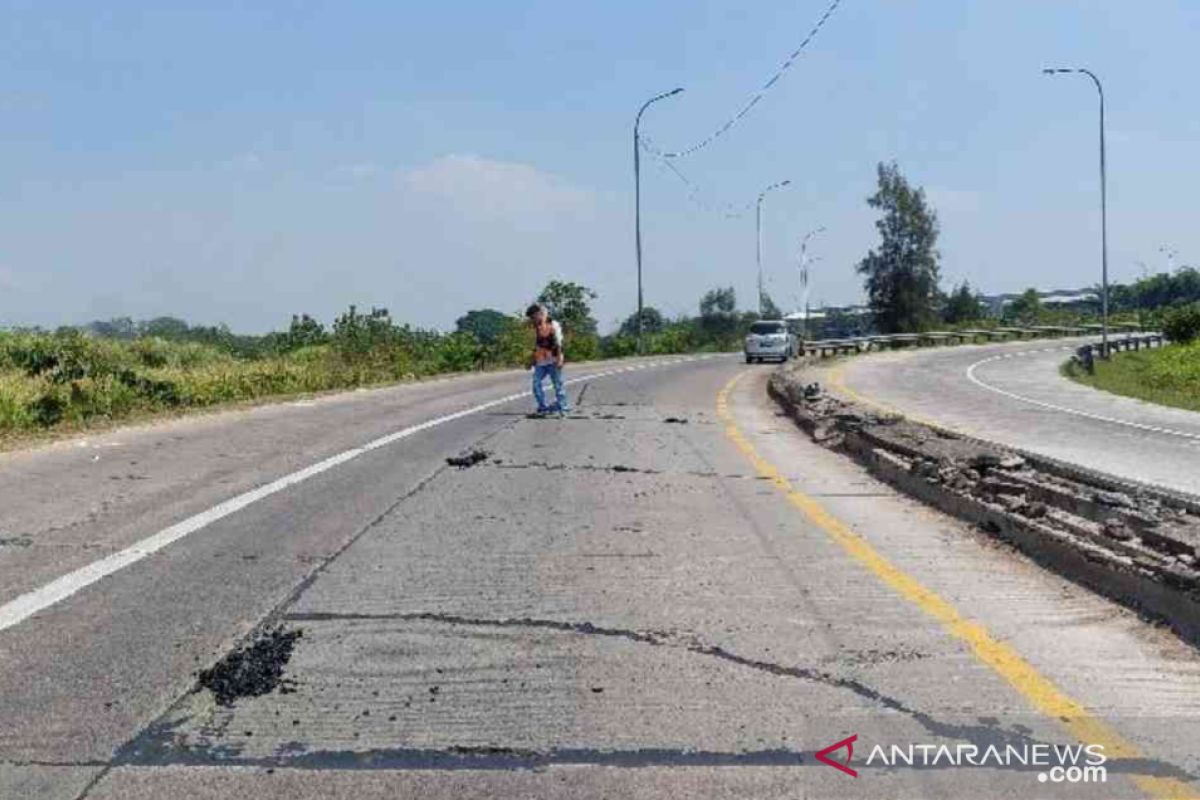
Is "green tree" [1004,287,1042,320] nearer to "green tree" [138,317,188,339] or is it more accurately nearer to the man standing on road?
"green tree" [138,317,188,339]

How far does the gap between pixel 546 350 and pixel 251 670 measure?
16.0m

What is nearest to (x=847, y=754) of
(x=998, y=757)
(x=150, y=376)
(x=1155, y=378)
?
(x=998, y=757)

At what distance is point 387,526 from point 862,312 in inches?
4375

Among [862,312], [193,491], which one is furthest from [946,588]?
[862,312]

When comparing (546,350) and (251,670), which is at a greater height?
(546,350)

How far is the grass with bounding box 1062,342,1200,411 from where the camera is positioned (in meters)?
35.6

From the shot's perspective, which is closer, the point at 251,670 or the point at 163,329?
the point at 251,670

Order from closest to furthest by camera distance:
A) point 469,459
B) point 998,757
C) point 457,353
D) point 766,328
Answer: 1. point 998,757
2. point 469,459
3. point 457,353
4. point 766,328

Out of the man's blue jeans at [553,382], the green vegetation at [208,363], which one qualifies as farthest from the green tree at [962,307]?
the man's blue jeans at [553,382]

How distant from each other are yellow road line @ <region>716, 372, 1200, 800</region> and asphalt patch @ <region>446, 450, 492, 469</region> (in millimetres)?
4550

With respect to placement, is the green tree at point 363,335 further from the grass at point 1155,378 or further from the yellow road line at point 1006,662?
the yellow road line at point 1006,662

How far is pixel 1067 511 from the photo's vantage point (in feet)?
34.5

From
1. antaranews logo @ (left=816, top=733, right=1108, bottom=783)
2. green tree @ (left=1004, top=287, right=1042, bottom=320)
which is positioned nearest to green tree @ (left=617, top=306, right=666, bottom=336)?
green tree @ (left=1004, top=287, right=1042, bottom=320)

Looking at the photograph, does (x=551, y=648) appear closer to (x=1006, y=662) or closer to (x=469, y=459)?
(x=1006, y=662)
